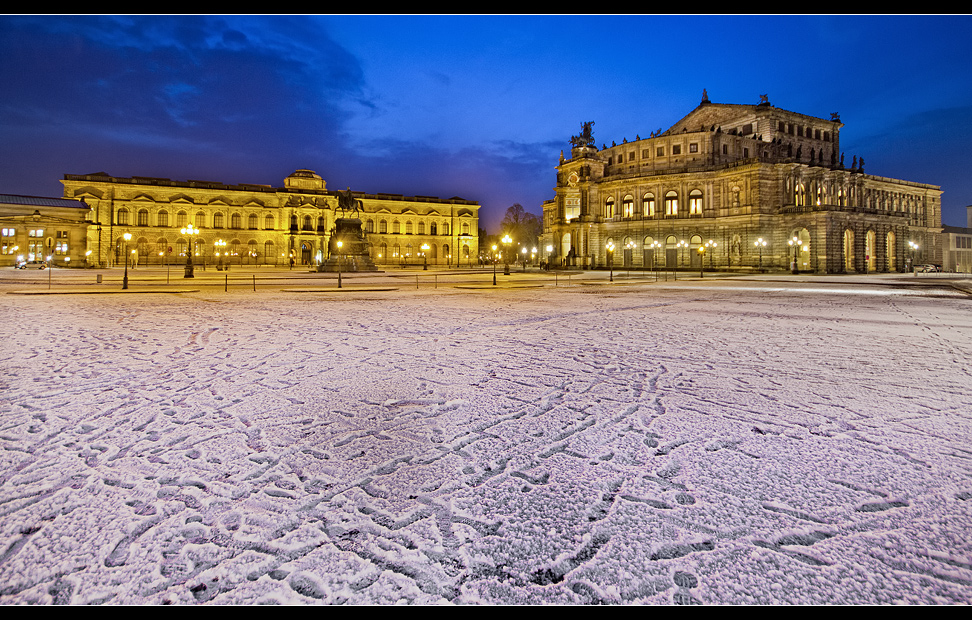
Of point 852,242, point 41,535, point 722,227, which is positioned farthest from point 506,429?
point 852,242

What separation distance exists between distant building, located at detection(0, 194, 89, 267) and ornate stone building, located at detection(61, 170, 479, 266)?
11964 mm

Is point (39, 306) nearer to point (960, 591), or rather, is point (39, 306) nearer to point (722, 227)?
point (960, 591)

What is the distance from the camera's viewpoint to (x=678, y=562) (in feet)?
7.70

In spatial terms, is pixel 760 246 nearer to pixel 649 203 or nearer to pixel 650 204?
pixel 650 204

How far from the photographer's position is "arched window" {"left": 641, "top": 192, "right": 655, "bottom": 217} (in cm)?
6303

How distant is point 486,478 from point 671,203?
214ft

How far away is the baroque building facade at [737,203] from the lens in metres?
53.9

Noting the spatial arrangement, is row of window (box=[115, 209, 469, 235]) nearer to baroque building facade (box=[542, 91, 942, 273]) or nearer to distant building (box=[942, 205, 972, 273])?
baroque building facade (box=[542, 91, 942, 273])

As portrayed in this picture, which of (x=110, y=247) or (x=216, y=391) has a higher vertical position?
(x=110, y=247)

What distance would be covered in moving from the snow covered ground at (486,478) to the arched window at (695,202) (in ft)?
190

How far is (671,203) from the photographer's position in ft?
203

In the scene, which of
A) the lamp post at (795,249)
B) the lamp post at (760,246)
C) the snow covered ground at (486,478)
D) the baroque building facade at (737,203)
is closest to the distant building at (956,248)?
the baroque building facade at (737,203)

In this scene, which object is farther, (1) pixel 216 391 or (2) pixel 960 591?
(1) pixel 216 391

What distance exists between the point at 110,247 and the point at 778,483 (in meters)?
96.4
